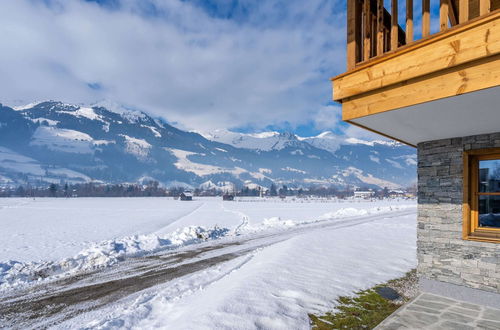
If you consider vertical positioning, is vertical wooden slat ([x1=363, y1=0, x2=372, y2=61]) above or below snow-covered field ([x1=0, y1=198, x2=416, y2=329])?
above

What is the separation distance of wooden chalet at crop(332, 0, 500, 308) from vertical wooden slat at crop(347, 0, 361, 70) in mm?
15

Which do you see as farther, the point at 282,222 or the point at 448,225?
the point at 282,222

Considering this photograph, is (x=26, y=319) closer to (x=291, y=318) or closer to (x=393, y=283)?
(x=291, y=318)

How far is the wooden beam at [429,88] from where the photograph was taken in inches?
120

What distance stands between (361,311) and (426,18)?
5148mm

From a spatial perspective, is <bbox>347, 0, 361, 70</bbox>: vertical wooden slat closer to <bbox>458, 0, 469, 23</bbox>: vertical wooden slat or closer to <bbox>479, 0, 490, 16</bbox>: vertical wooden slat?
<bbox>458, 0, 469, 23</bbox>: vertical wooden slat

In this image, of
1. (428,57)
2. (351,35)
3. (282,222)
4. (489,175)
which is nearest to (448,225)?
(489,175)

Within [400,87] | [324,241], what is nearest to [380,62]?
[400,87]

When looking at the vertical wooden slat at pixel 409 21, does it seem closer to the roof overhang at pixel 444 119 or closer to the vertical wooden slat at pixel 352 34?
the vertical wooden slat at pixel 352 34

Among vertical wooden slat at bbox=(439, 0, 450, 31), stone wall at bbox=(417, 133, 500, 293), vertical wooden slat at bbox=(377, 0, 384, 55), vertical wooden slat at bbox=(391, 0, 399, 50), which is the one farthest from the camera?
stone wall at bbox=(417, 133, 500, 293)

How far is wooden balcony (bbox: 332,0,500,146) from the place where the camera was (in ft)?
10.1

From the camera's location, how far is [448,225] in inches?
228

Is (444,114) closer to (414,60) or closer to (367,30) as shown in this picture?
(414,60)

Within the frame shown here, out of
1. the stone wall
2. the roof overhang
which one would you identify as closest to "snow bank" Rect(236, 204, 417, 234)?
the stone wall
